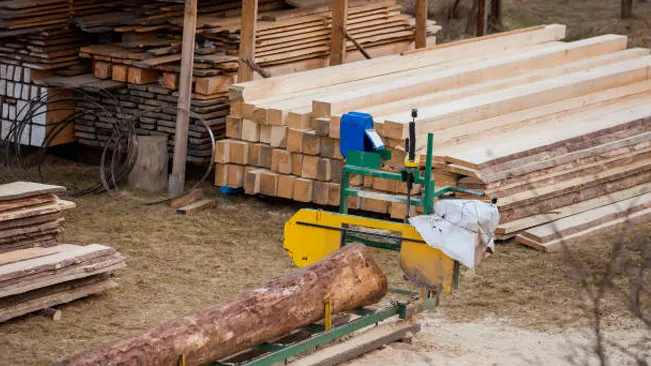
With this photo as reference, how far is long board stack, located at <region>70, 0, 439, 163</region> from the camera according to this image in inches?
581

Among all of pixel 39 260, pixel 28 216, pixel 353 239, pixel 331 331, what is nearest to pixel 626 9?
pixel 353 239

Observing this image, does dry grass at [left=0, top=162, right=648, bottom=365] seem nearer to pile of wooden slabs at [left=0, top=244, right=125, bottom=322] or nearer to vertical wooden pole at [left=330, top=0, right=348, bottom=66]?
pile of wooden slabs at [left=0, top=244, right=125, bottom=322]

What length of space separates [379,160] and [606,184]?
16.5 ft

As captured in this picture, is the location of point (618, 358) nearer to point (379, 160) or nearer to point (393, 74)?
point (379, 160)

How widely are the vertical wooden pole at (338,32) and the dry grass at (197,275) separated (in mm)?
3294

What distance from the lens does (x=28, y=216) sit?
34.1ft

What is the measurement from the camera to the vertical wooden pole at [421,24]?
1814 centimetres

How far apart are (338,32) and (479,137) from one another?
3855 mm

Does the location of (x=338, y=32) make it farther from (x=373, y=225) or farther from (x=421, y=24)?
(x=373, y=225)

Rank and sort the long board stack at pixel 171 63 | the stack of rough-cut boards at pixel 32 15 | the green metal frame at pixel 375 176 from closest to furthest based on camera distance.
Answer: the green metal frame at pixel 375 176
the long board stack at pixel 171 63
the stack of rough-cut boards at pixel 32 15

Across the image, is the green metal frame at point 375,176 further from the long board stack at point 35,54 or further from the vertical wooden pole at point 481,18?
the vertical wooden pole at point 481,18

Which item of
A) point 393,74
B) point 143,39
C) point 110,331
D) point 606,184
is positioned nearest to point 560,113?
point 606,184

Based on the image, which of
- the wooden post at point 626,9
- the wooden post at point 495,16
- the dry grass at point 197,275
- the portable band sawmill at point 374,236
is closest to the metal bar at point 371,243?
the portable band sawmill at point 374,236

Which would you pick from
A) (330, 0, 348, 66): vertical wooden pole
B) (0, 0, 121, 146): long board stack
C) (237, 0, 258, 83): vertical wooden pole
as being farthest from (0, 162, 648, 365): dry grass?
(330, 0, 348, 66): vertical wooden pole
